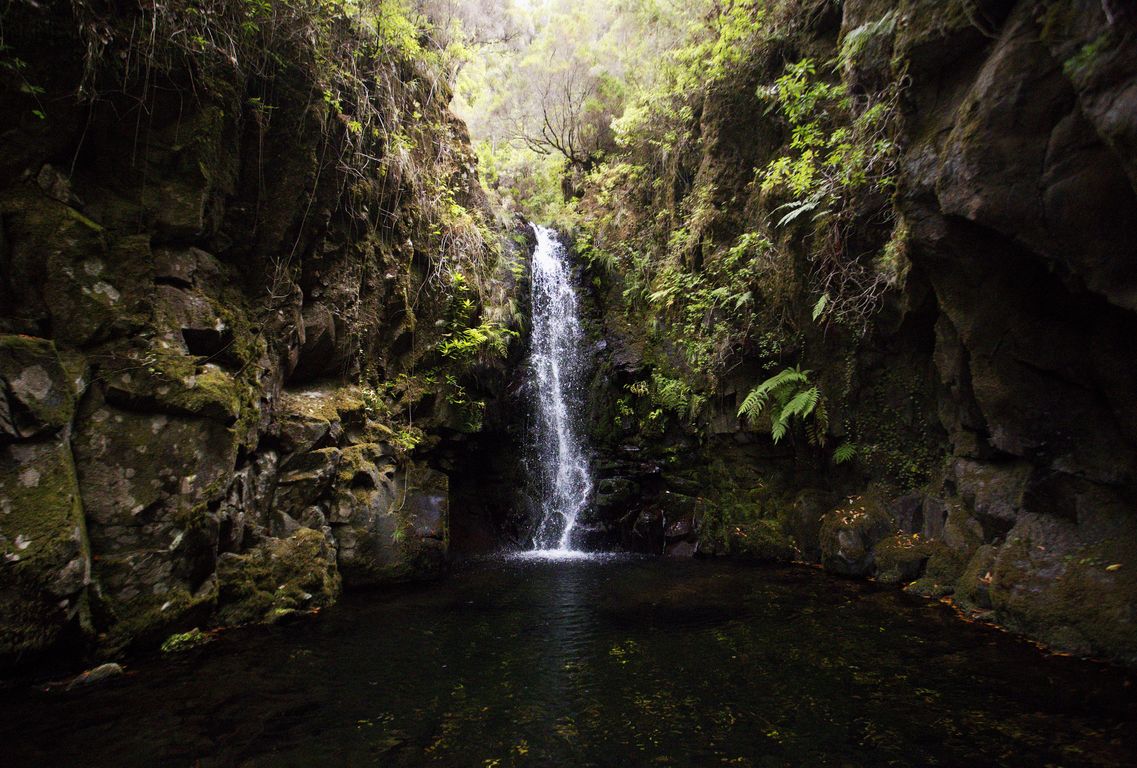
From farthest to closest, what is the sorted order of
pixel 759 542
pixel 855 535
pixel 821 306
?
pixel 759 542 → pixel 855 535 → pixel 821 306

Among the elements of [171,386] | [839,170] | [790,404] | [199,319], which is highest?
[839,170]

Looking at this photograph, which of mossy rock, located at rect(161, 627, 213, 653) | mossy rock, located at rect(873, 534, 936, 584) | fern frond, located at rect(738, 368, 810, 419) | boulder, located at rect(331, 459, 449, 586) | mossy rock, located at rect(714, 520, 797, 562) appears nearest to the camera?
mossy rock, located at rect(161, 627, 213, 653)

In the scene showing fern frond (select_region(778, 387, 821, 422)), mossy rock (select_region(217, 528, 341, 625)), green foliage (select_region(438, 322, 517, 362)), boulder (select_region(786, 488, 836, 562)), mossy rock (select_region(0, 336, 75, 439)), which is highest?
green foliage (select_region(438, 322, 517, 362))

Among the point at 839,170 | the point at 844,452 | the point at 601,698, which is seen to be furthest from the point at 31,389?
the point at 844,452

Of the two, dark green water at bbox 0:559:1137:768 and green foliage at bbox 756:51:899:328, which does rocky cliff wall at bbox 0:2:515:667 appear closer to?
dark green water at bbox 0:559:1137:768

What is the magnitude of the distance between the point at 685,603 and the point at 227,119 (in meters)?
7.17

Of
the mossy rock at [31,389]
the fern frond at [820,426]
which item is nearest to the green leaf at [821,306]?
the fern frond at [820,426]

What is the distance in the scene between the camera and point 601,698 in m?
3.78

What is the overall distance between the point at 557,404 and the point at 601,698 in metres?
8.38

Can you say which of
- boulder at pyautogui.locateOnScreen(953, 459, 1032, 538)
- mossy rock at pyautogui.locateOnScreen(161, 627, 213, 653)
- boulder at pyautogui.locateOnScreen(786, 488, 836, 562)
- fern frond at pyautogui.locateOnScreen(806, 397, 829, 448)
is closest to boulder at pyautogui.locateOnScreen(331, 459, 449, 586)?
mossy rock at pyautogui.locateOnScreen(161, 627, 213, 653)

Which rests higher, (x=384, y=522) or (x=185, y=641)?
(x=384, y=522)

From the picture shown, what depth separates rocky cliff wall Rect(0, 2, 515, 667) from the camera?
3994 mm

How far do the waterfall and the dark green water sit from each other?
5285 mm

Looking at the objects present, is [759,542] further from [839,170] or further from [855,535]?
[839,170]
